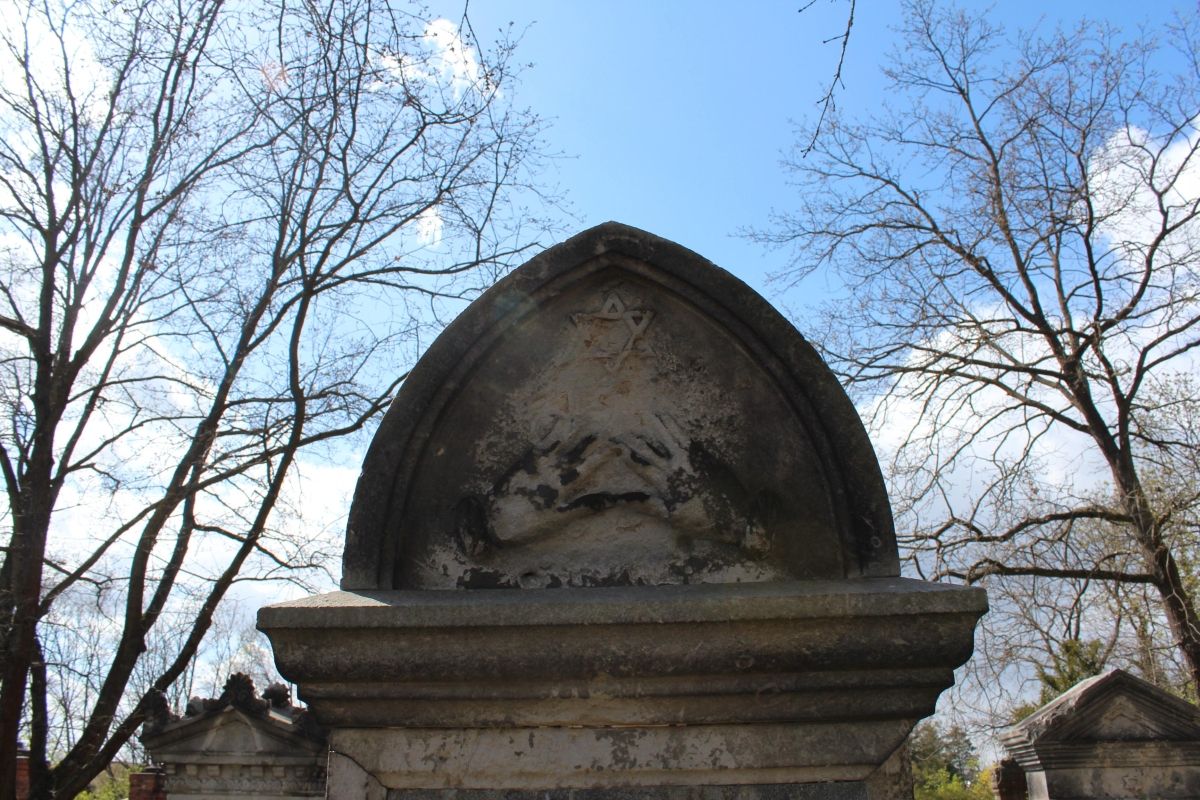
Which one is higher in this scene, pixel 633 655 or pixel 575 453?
pixel 575 453

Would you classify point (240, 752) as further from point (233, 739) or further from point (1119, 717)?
point (1119, 717)

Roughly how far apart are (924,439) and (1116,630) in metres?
3.74

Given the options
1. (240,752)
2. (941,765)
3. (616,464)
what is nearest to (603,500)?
(616,464)

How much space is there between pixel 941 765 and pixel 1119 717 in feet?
127

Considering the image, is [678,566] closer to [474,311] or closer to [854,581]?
[854,581]

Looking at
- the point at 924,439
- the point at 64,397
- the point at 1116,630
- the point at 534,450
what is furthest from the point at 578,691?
the point at 1116,630

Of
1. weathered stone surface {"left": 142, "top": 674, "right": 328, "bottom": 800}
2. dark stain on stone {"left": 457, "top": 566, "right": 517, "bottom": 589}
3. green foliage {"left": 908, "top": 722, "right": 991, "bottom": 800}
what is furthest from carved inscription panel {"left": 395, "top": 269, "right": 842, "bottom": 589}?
green foliage {"left": 908, "top": 722, "right": 991, "bottom": 800}

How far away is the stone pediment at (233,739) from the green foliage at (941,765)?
18.0 meters

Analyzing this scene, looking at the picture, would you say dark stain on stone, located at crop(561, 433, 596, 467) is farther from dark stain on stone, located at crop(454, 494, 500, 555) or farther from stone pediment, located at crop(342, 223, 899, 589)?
dark stain on stone, located at crop(454, 494, 500, 555)

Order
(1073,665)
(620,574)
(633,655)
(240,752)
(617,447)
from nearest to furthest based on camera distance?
(633,655)
(620,574)
(617,447)
(240,752)
(1073,665)

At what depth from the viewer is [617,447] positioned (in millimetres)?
2816

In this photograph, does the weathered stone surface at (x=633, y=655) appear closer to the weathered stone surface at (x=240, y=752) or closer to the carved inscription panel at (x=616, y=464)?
the carved inscription panel at (x=616, y=464)

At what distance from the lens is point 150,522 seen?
36.3 feet

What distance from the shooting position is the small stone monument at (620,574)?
2338mm
